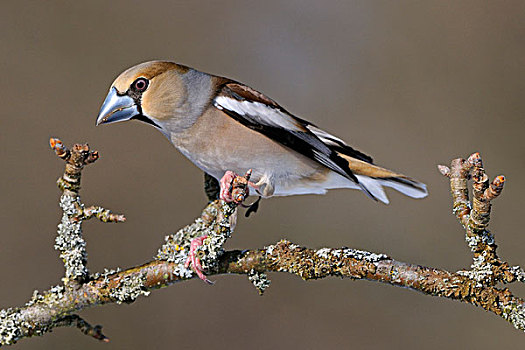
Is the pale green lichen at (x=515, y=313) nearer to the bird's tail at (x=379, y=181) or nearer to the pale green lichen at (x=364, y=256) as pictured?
the pale green lichen at (x=364, y=256)

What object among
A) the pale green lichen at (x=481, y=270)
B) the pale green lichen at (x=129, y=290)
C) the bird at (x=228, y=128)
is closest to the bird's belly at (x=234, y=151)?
the bird at (x=228, y=128)

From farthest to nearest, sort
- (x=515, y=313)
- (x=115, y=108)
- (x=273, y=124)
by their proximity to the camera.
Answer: (x=273, y=124)
(x=115, y=108)
(x=515, y=313)

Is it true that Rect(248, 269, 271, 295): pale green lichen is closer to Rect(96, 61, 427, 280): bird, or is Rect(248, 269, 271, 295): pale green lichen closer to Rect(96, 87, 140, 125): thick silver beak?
Rect(96, 61, 427, 280): bird

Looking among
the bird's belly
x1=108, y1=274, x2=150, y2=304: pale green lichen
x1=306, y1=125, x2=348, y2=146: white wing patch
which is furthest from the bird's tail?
x1=108, y1=274, x2=150, y2=304: pale green lichen

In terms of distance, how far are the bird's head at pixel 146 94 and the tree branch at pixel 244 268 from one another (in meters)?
0.20

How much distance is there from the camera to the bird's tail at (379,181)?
959 mm

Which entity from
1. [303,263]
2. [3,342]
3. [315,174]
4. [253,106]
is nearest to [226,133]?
[253,106]

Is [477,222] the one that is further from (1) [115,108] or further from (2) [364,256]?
(1) [115,108]

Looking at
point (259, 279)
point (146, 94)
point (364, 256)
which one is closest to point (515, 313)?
point (364, 256)

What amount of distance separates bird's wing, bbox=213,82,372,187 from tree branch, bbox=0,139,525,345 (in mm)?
266

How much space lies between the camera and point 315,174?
93 centimetres

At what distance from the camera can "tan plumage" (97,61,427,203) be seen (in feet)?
2.75

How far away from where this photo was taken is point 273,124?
0.90m

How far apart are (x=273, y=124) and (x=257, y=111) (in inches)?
1.4
